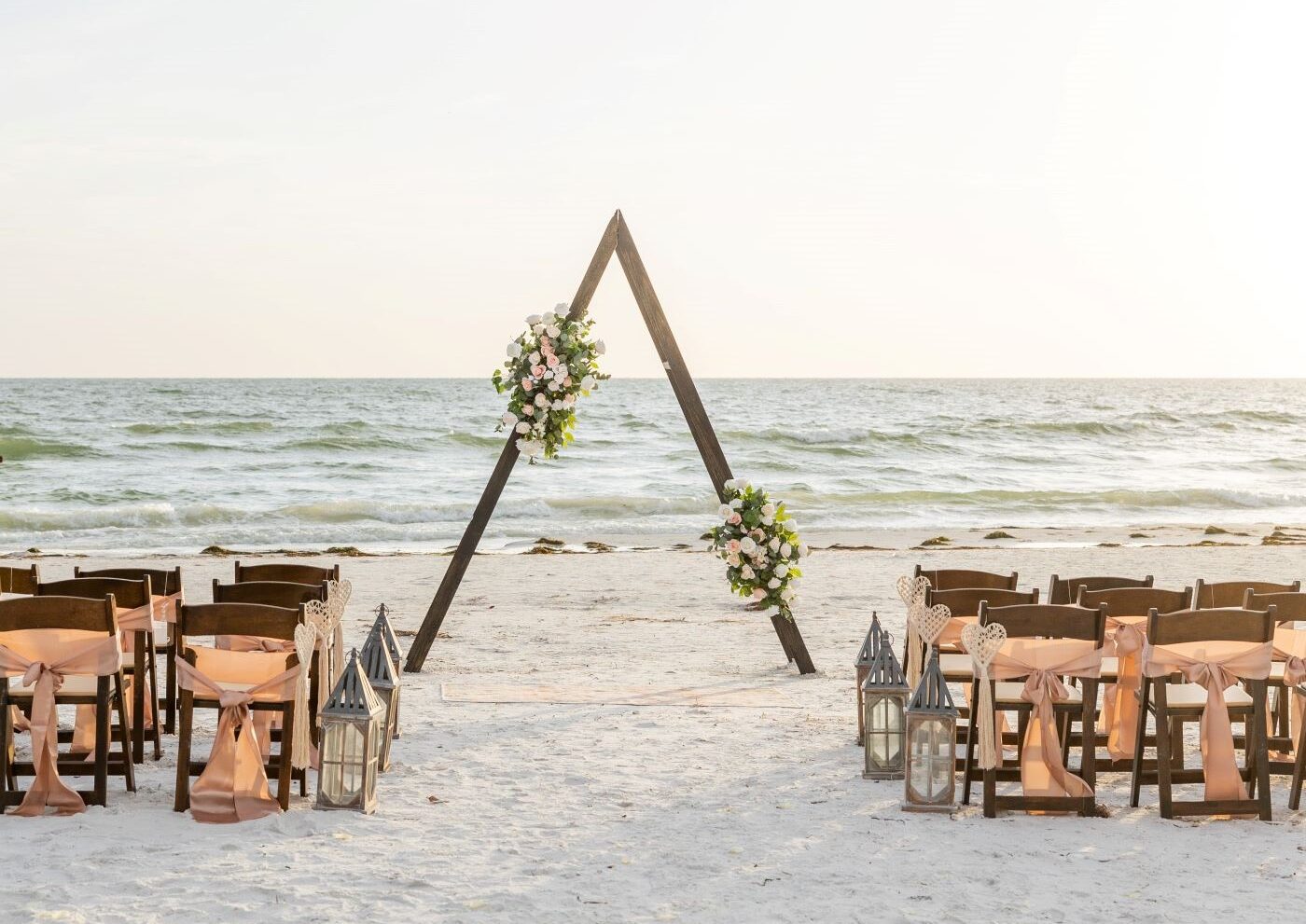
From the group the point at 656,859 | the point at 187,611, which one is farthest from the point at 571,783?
the point at 187,611

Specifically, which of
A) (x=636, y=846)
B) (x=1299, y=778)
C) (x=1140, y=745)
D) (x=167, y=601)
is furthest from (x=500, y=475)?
(x=1299, y=778)

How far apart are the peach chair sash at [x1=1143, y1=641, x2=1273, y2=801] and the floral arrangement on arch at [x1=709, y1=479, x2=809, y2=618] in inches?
117

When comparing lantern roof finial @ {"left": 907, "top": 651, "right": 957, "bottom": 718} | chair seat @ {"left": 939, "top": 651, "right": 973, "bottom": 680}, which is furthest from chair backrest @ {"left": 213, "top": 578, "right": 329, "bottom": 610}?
chair seat @ {"left": 939, "top": 651, "right": 973, "bottom": 680}

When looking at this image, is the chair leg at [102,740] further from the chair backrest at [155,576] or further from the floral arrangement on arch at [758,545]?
the floral arrangement on arch at [758,545]

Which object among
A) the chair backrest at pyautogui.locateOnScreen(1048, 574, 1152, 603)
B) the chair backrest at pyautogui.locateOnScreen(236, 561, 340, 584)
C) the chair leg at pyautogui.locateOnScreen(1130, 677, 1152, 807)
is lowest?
the chair leg at pyautogui.locateOnScreen(1130, 677, 1152, 807)

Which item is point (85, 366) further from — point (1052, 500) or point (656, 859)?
point (656, 859)

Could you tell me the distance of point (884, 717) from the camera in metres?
5.48

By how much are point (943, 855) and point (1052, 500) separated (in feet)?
68.0

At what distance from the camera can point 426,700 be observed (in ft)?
23.2

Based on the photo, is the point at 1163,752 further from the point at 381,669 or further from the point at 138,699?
the point at 138,699

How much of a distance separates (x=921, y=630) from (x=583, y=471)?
76.9ft

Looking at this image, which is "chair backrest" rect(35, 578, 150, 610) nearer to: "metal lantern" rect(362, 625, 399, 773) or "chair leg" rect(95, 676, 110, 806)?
"chair leg" rect(95, 676, 110, 806)

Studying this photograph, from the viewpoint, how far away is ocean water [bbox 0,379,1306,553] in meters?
20.8

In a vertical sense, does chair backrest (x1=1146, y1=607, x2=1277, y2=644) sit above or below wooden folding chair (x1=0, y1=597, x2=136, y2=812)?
above
